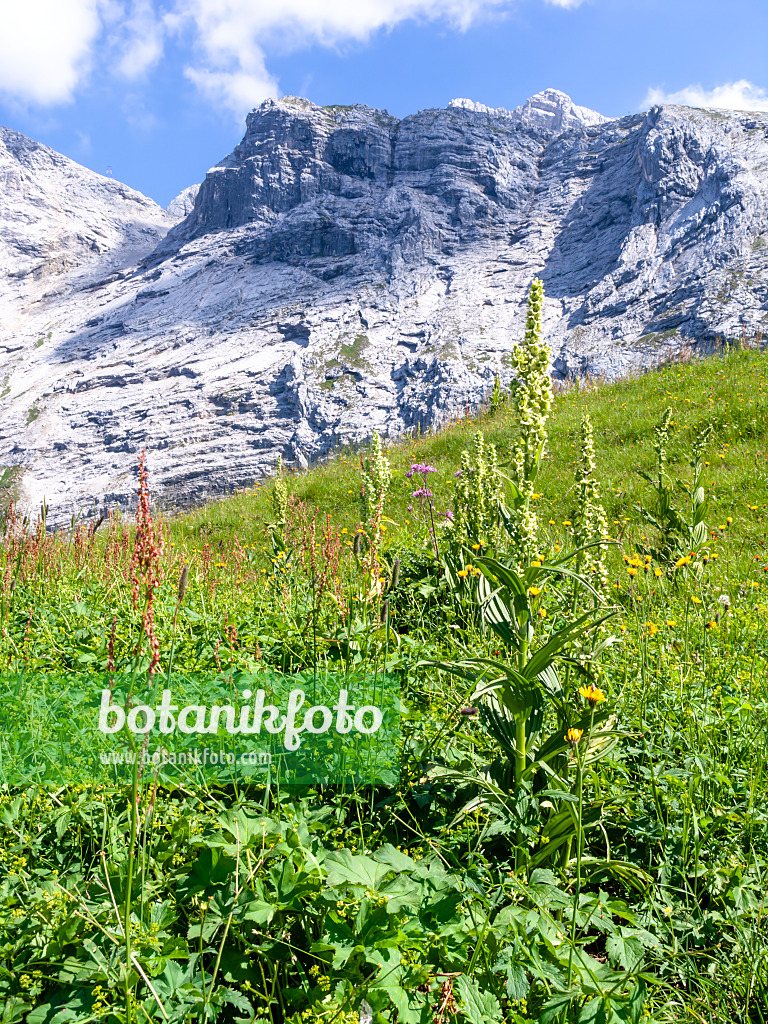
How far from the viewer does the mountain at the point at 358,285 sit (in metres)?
64.9

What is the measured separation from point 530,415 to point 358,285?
286 feet

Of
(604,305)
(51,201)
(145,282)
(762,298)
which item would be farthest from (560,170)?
(51,201)

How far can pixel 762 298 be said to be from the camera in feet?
183

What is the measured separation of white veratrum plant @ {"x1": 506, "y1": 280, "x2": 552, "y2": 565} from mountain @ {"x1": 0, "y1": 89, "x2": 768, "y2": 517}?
52.7 m

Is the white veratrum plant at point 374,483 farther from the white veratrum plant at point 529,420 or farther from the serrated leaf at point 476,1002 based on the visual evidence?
the serrated leaf at point 476,1002

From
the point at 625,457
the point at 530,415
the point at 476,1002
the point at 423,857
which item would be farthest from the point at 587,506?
the point at 625,457

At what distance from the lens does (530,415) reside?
8.53 ft

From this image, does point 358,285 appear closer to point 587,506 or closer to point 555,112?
point 587,506

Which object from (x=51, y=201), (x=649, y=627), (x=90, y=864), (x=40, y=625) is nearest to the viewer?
(x=90, y=864)

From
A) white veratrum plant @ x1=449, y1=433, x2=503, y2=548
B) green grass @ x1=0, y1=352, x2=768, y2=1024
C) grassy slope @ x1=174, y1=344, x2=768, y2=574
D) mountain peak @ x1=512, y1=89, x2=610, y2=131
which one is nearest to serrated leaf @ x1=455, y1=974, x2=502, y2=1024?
green grass @ x1=0, y1=352, x2=768, y2=1024

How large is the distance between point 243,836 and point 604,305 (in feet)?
256

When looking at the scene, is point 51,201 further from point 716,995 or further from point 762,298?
point 716,995

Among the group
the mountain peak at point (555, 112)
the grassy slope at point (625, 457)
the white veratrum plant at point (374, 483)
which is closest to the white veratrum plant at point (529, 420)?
the white veratrum plant at point (374, 483)

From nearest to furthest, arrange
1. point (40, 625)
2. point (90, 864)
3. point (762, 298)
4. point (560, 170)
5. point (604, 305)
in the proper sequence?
point (90, 864) < point (40, 625) < point (762, 298) < point (604, 305) < point (560, 170)
